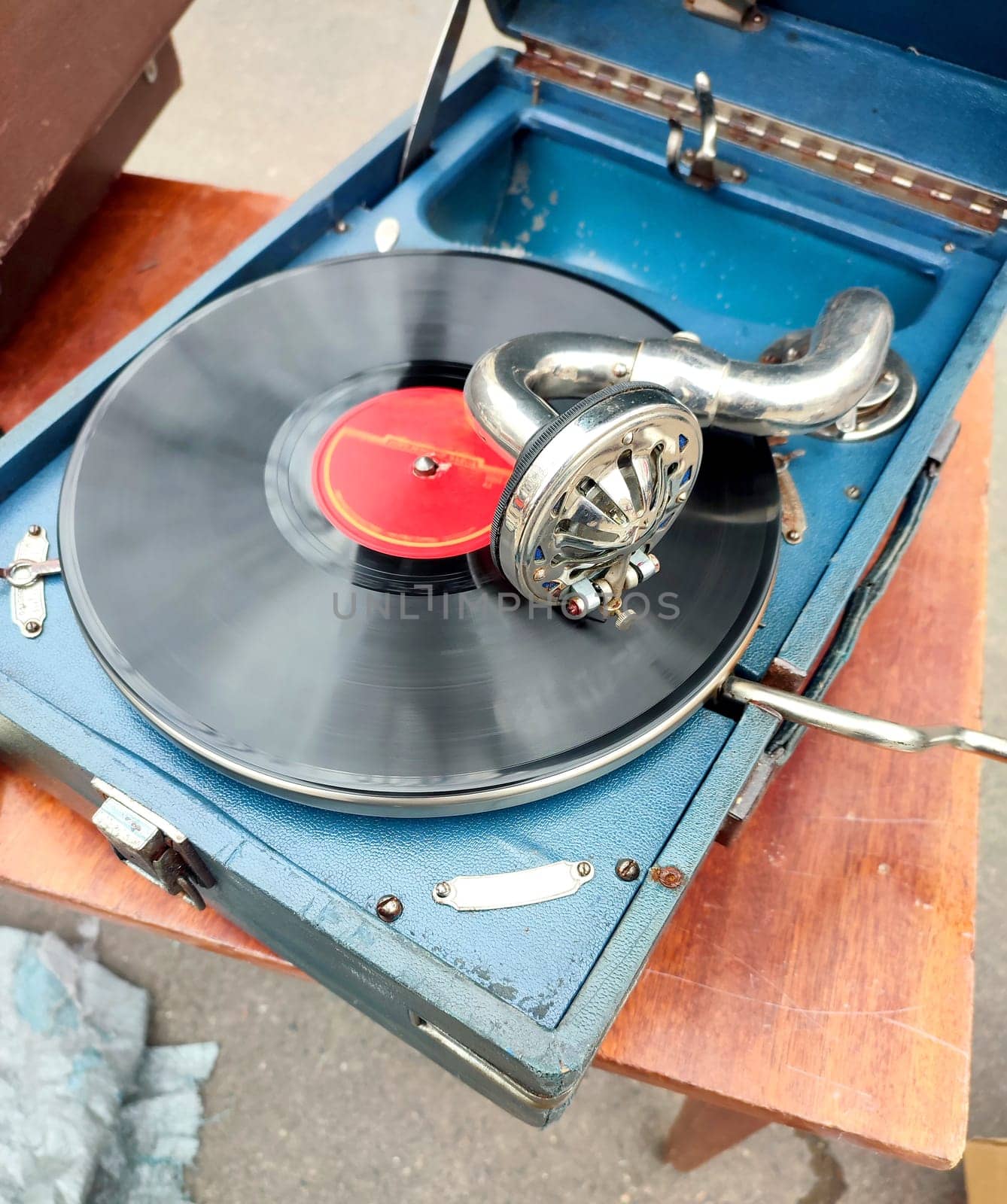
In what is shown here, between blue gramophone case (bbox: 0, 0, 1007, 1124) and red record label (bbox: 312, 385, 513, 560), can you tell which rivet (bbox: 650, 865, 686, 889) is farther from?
red record label (bbox: 312, 385, 513, 560)

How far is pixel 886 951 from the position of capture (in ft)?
3.29

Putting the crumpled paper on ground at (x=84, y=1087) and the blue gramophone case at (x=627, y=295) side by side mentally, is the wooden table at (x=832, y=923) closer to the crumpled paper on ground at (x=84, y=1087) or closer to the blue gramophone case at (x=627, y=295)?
the blue gramophone case at (x=627, y=295)

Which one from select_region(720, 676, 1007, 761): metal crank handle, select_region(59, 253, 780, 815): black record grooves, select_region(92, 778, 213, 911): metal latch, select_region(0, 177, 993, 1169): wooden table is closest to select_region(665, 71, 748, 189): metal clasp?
select_region(59, 253, 780, 815): black record grooves

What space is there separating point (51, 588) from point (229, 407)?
0.83 ft

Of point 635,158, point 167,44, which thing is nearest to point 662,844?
point 635,158

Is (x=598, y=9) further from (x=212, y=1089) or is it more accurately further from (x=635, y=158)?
(x=212, y=1089)

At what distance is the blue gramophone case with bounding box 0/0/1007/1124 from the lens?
0.79 metres

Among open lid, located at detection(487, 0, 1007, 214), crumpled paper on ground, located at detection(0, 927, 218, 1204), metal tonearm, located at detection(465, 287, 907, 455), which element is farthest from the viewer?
crumpled paper on ground, located at detection(0, 927, 218, 1204)

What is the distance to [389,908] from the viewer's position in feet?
2.64

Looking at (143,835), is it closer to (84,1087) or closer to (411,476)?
(411,476)

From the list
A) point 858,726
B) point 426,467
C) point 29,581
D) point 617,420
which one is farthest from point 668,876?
point 29,581

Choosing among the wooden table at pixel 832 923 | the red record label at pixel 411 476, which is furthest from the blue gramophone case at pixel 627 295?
the red record label at pixel 411 476

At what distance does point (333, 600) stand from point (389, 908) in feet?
0.92

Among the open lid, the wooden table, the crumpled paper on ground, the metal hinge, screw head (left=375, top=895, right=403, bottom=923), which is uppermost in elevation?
the open lid
